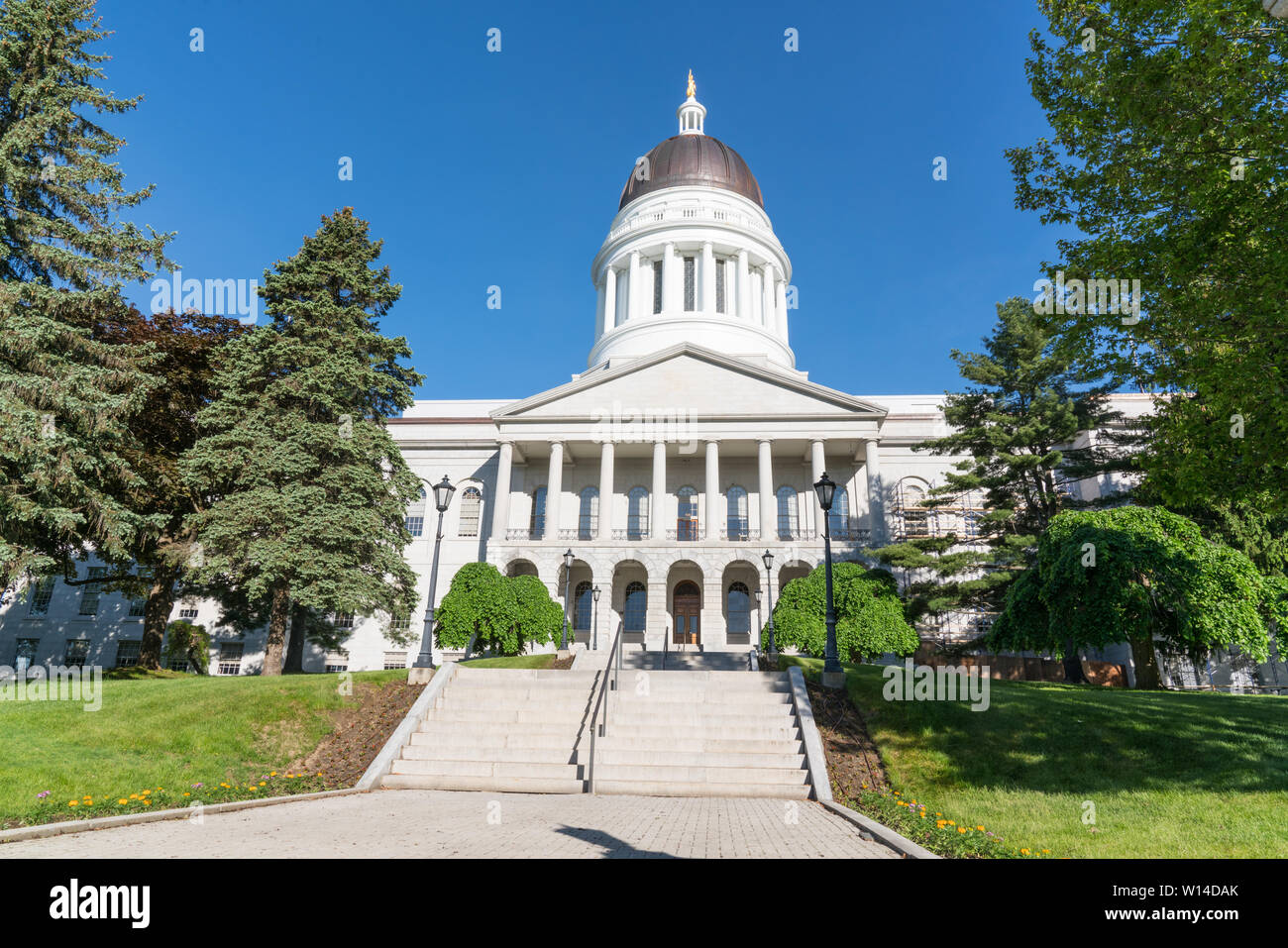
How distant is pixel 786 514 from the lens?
119 feet

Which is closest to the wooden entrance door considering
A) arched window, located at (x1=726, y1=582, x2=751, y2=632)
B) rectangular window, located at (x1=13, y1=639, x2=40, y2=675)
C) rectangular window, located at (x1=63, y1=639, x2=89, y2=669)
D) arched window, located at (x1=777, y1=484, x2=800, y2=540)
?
arched window, located at (x1=726, y1=582, x2=751, y2=632)

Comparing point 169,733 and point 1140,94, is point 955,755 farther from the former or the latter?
point 169,733

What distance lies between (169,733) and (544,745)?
6422 mm

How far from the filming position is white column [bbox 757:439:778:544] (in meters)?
32.3

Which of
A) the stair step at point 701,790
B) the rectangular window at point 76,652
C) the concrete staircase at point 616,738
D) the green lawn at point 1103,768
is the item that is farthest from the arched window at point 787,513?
the rectangular window at point 76,652

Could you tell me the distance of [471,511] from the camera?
38.3m

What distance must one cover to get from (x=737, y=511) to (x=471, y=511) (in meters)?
14.6

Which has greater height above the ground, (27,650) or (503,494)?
(503,494)

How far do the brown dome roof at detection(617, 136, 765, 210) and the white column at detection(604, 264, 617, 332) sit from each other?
6846mm

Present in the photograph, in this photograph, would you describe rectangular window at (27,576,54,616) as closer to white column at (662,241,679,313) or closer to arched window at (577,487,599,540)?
arched window at (577,487,599,540)

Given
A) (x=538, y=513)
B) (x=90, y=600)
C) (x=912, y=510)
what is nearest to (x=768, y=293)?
(x=912, y=510)

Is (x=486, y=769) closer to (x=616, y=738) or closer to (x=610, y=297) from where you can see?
(x=616, y=738)

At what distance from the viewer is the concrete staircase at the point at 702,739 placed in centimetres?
1117
